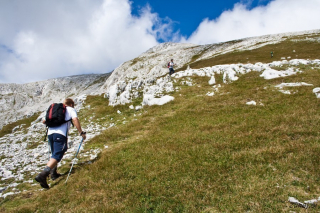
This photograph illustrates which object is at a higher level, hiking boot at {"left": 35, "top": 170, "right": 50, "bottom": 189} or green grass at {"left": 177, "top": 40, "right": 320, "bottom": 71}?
hiking boot at {"left": 35, "top": 170, "right": 50, "bottom": 189}

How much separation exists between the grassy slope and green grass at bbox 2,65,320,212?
1.2 inches

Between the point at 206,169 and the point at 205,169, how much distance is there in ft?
0.13

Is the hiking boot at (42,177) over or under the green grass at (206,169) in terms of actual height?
over

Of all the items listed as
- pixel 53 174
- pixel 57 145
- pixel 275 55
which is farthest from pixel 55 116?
pixel 275 55

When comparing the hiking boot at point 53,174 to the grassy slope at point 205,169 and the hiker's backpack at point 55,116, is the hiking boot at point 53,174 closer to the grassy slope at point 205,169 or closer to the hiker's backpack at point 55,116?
the grassy slope at point 205,169

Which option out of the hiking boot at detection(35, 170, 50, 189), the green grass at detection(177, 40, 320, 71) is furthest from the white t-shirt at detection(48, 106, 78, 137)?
the green grass at detection(177, 40, 320, 71)

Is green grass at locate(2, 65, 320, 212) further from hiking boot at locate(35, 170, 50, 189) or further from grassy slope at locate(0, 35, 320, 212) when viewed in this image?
hiking boot at locate(35, 170, 50, 189)

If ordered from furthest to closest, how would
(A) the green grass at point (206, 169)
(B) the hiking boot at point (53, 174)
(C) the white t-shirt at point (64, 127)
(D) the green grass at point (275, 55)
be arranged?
(D) the green grass at point (275, 55), (B) the hiking boot at point (53, 174), (C) the white t-shirt at point (64, 127), (A) the green grass at point (206, 169)

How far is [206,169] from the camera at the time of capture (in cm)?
735

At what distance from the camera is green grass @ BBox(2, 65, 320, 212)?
5734 mm

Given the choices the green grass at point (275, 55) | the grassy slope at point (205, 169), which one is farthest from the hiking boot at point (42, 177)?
the green grass at point (275, 55)

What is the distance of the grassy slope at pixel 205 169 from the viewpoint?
575 cm

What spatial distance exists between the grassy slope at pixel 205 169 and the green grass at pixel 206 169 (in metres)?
0.03

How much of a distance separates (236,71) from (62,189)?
28155mm
